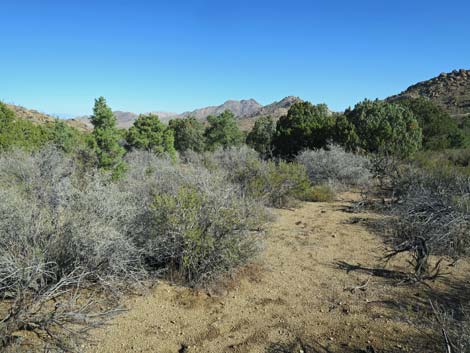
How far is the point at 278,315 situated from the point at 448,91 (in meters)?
62.7

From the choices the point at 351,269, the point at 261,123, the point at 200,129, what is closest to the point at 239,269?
the point at 351,269

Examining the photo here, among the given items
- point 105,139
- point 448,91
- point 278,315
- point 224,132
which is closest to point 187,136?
point 224,132

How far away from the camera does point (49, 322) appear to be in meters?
3.76

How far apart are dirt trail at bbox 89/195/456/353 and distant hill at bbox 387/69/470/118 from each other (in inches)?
1712

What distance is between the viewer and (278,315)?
4938mm

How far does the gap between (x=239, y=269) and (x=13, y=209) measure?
403 cm

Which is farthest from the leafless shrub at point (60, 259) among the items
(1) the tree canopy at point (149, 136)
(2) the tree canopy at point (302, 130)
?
(1) the tree canopy at point (149, 136)

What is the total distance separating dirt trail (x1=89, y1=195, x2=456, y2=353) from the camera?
4223 millimetres

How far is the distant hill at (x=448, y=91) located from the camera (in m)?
45.3

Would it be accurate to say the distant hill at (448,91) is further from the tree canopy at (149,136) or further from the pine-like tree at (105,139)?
the pine-like tree at (105,139)

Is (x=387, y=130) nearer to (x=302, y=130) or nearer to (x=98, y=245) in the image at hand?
(x=302, y=130)

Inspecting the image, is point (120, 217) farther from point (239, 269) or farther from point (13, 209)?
point (239, 269)

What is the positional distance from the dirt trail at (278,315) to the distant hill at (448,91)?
143 feet

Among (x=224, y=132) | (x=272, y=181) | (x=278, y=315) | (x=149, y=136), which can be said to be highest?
(x=224, y=132)
